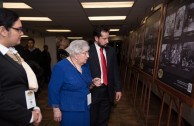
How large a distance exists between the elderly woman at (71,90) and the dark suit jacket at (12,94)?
0.74m

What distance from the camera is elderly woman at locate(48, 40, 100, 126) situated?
2254mm

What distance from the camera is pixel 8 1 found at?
16.1 feet

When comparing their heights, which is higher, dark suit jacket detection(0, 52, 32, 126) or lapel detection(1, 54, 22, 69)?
lapel detection(1, 54, 22, 69)

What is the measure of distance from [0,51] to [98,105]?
1.89 meters

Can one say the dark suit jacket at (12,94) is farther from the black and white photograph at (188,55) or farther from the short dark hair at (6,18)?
the black and white photograph at (188,55)

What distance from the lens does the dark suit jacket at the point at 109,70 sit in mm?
2963

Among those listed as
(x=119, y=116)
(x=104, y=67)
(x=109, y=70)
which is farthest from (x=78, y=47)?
(x=119, y=116)

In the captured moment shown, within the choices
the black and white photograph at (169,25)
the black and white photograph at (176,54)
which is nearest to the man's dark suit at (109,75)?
the black and white photograph at (169,25)

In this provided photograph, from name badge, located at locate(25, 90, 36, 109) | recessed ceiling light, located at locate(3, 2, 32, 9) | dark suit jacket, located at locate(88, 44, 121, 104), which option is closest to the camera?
name badge, located at locate(25, 90, 36, 109)

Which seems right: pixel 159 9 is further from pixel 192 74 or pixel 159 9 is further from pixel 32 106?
pixel 32 106

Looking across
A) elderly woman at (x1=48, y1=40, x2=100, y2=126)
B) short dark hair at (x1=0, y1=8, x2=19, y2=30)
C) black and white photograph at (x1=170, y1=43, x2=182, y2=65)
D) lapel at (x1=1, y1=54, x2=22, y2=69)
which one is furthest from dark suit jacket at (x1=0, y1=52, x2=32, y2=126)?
black and white photograph at (x1=170, y1=43, x2=182, y2=65)

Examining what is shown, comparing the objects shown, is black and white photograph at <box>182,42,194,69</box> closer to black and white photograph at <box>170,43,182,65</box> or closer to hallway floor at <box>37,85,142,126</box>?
black and white photograph at <box>170,43,182,65</box>

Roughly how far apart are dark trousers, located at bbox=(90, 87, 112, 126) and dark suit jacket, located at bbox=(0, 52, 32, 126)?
5.20 feet

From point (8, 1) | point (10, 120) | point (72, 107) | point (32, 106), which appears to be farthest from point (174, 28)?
point (8, 1)
